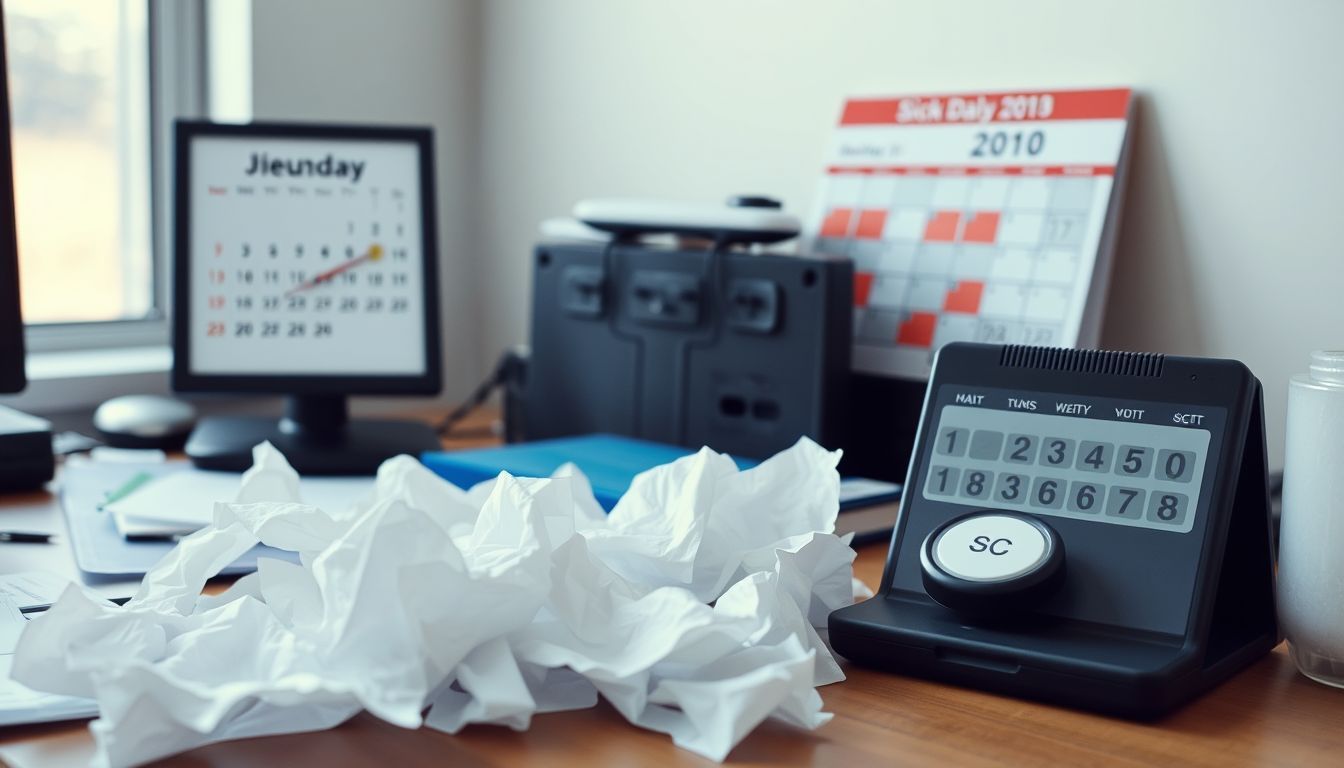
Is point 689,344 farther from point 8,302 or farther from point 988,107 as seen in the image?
point 8,302

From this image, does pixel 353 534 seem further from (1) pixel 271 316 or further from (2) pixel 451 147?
(2) pixel 451 147

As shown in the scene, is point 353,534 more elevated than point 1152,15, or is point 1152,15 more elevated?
point 1152,15

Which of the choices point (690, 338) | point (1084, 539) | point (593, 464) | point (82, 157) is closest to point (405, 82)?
point (82, 157)

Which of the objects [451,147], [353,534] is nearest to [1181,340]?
[353,534]

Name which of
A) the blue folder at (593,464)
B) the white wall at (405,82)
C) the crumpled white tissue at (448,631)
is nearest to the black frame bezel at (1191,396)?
the crumpled white tissue at (448,631)

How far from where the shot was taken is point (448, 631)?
1.93ft

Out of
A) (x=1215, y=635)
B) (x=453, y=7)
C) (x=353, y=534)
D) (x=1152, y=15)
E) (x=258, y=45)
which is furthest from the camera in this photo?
(x=453, y=7)

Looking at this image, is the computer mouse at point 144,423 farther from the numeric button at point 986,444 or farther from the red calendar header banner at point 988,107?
the numeric button at point 986,444

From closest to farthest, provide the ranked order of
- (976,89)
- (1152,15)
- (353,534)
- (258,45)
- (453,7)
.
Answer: (353,534) < (1152,15) < (976,89) < (258,45) < (453,7)

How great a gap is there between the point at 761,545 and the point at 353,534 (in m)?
0.25

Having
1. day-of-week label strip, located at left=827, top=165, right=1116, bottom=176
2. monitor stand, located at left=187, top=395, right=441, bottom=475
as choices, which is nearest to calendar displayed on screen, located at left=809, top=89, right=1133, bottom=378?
day-of-week label strip, located at left=827, top=165, right=1116, bottom=176

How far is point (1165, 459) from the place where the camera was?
692mm

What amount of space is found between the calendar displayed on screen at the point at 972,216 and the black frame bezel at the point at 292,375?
38cm

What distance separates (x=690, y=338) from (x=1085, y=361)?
53 cm
